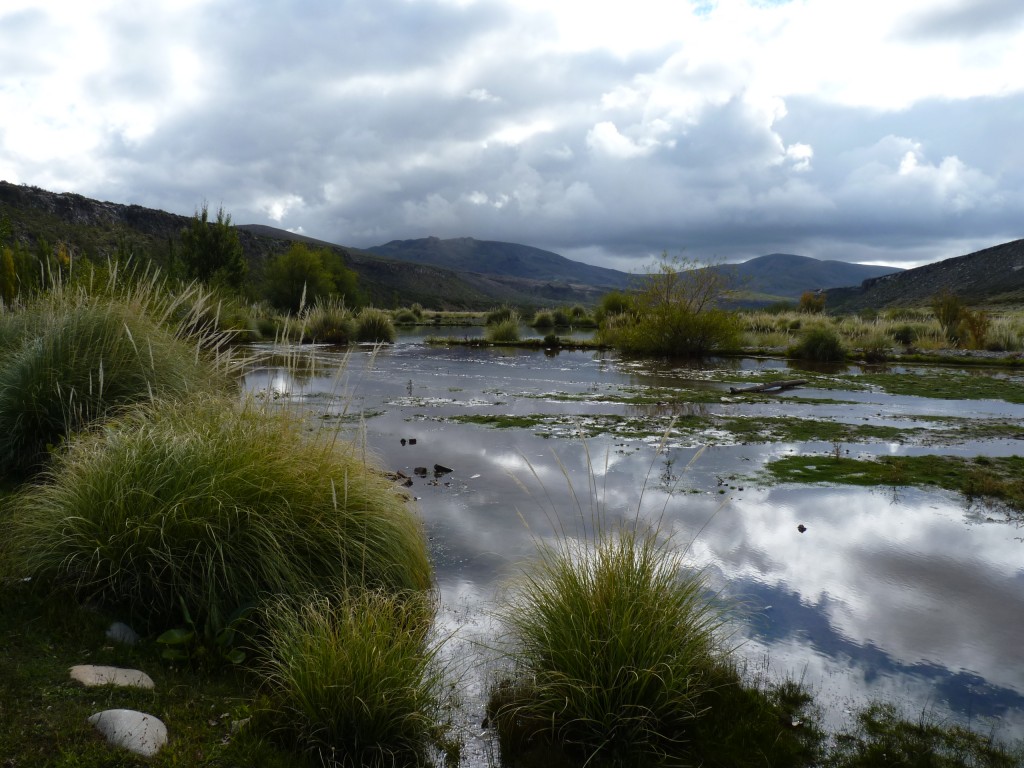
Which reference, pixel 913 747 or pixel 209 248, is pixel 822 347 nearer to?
pixel 913 747

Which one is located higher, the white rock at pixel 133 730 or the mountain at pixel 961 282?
the mountain at pixel 961 282

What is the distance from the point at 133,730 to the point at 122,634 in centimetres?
96

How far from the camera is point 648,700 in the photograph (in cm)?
305

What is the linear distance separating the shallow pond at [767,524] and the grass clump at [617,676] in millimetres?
292

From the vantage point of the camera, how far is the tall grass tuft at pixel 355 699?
278 centimetres

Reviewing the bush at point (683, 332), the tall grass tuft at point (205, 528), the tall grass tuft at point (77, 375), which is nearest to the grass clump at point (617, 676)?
the tall grass tuft at point (205, 528)

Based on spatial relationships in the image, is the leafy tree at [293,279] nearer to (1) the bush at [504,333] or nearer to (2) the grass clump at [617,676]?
(1) the bush at [504,333]

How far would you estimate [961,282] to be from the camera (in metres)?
84.4

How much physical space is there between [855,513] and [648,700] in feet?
13.3

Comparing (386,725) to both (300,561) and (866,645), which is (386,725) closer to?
(300,561)

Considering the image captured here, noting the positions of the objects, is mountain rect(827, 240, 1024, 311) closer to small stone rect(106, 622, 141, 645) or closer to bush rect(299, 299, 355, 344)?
bush rect(299, 299, 355, 344)

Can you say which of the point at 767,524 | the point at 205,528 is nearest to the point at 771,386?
the point at 767,524

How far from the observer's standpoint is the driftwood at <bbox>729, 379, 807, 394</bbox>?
1392cm

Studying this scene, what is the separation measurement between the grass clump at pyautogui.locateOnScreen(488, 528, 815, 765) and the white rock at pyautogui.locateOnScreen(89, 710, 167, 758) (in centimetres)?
142
